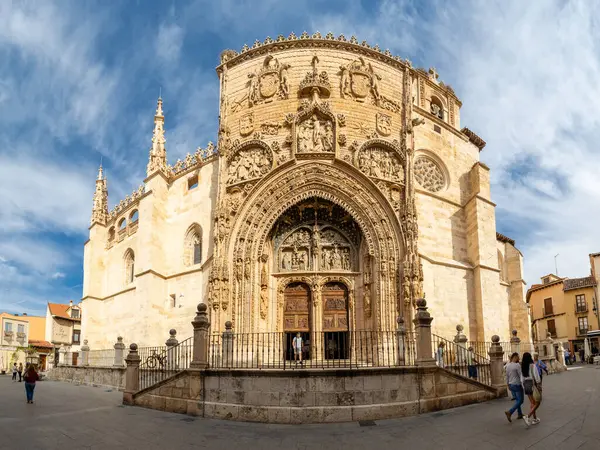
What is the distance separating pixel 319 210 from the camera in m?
20.1

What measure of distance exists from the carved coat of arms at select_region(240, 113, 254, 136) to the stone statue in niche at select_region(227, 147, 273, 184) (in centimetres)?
80

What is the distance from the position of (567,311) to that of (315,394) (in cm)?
3841

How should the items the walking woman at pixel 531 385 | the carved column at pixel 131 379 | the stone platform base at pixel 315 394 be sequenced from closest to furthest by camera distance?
the walking woman at pixel 531 385, the stone platform base at pixel 315 394, the carved column at pixel 131 379

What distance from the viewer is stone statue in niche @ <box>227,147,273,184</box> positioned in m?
19.7

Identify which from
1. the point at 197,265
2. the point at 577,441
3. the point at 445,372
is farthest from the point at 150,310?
the point at 577,441

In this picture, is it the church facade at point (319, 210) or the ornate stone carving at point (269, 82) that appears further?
the ornate stone carving at point (269, 82)

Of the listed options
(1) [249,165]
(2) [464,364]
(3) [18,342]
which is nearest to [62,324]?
(3) [18,342]

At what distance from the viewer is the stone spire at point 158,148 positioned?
22938mm

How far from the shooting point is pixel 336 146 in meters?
19.4

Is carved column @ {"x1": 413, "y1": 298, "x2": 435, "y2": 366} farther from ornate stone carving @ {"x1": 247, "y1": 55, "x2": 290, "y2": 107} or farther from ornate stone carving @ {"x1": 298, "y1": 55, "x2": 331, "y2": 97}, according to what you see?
ornate stone carving @ {"x1": 247, "y1": 55, "x2": 290, "y2": 107}

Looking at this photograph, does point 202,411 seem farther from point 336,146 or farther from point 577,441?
point 336,146

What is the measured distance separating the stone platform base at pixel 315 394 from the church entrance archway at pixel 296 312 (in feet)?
26.6

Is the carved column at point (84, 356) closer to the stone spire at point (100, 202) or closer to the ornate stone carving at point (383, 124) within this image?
the stone spire at point (100, 202)

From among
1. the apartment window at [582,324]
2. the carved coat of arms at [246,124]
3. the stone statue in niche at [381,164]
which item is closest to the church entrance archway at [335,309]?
the stone statue in niche at [381,164]
